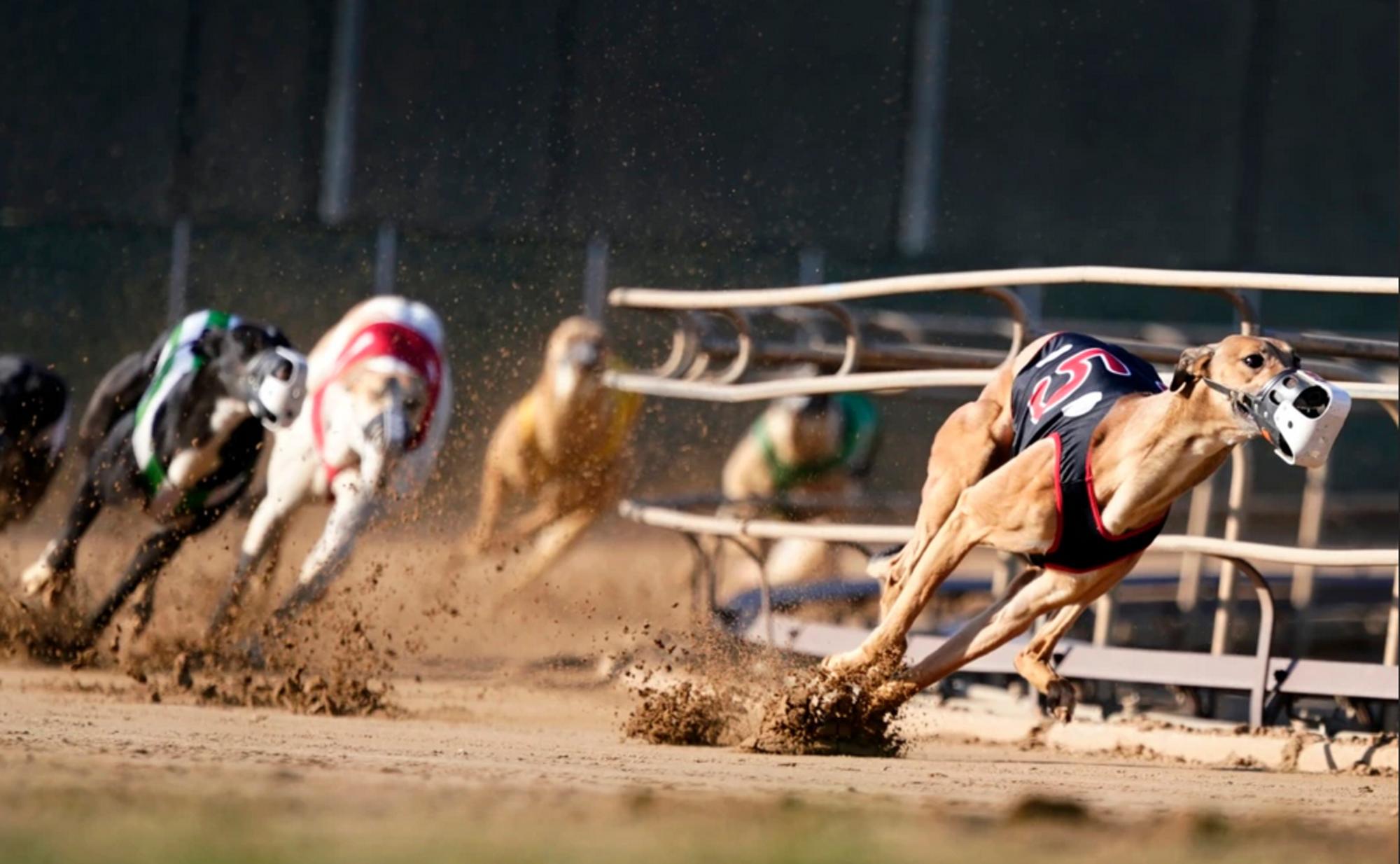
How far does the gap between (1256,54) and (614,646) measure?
26.1 feet

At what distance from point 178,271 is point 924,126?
16.3ft

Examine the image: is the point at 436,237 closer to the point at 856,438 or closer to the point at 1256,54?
the point at 856,438

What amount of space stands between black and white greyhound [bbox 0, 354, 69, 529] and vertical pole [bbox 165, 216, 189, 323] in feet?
8.97

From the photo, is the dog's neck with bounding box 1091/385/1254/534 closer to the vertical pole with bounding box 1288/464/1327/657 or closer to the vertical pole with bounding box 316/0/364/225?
the vertical pole with bounding box 1288/464/1327/657

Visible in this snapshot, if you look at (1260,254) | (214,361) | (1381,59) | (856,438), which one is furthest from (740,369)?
(1381,59)

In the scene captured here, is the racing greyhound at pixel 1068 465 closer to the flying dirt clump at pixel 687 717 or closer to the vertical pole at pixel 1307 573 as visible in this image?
the flying dirt clump at pixel 687 717

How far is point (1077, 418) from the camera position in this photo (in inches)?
138

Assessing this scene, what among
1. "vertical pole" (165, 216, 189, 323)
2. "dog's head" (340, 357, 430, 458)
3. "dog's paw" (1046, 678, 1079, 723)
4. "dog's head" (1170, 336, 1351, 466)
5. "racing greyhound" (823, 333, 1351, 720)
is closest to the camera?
"dog's head" (1170, 336, 1351, 466)

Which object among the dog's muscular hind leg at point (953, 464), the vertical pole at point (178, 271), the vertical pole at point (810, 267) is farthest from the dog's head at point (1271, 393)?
the vertical pole at point (810, 267)

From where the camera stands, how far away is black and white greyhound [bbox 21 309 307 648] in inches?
209

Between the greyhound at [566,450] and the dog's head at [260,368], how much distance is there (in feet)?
6.46

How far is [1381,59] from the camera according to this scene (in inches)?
539

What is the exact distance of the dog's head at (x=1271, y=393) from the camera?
2.92 meters

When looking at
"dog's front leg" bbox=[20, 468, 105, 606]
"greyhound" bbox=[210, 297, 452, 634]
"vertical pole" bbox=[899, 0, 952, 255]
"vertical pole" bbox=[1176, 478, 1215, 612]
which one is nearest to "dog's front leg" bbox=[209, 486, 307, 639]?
"greyhound" bbox=[210, 297, 452, 634]
